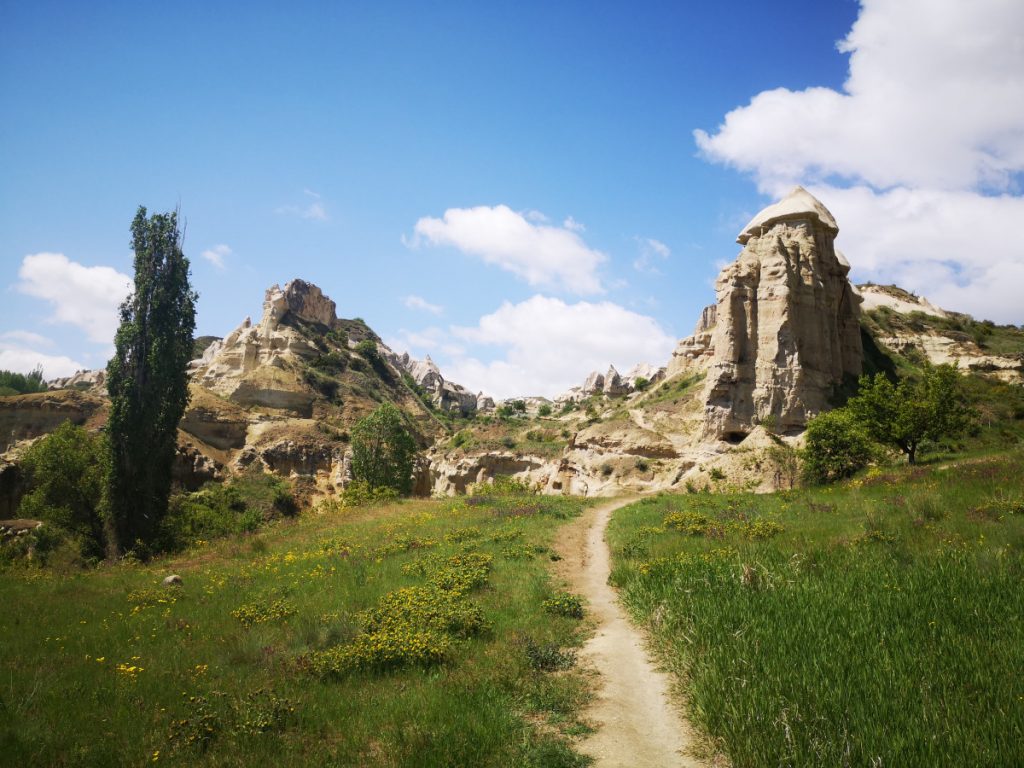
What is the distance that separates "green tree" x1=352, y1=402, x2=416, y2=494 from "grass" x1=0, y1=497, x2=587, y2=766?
105 ft

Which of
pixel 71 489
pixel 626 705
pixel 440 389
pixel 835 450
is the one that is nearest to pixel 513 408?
pixel 440 389

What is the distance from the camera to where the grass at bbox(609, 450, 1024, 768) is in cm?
465

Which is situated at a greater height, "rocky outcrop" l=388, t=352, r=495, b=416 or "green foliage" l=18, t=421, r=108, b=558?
"rocky outcrop" l=388, t=352, r=495, b=416

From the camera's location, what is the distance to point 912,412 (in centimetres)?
2741

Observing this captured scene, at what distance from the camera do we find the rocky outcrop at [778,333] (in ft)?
149

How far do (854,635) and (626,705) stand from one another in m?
2.75

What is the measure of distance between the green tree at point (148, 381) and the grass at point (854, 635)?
23.6m

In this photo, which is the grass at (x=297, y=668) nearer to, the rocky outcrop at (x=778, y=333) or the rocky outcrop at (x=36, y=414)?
the rocky outcrop at (x=778, y=333)

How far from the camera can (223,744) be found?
5.44m

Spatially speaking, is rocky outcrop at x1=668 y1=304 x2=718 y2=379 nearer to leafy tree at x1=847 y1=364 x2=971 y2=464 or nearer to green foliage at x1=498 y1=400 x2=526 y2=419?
leafy tree at x1=847 y1=364 x2=971 y2=464

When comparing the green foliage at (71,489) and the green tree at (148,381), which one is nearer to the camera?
the green tree at (148,381)

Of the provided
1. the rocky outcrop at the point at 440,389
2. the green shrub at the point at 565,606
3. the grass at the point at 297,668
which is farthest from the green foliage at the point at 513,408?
the green shrub at the point at 565,606

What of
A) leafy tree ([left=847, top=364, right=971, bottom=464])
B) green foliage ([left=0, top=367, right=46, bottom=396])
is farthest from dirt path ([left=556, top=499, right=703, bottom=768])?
green foliage ([left=0, top=367, right=46, bottom=396])

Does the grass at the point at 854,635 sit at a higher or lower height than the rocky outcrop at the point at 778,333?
lower
